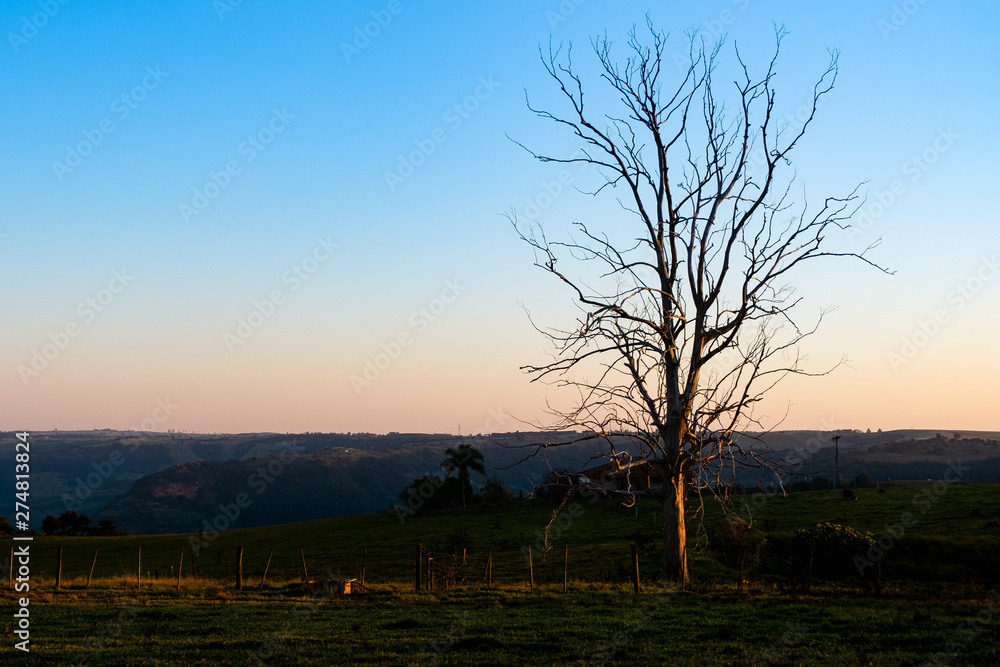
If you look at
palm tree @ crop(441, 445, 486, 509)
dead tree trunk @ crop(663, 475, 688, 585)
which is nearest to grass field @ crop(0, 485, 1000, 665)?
dead tree trunk @ crop(663, 475, 688, 585)

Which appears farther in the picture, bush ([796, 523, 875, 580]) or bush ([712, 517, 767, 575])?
bush ([712, 517, 767, 575])

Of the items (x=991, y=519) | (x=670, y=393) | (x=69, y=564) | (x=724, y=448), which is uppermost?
(x=670, y=393)

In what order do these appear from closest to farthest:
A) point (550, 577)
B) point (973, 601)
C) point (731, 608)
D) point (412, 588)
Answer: point (731, 608) < point (973, 601) < point (412, 588) < point (550, 577)

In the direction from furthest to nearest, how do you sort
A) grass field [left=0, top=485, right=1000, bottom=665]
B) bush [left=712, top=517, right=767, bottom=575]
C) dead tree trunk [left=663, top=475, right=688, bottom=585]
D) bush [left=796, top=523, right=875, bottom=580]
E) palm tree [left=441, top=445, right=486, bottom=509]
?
palm tree [left=441, top=445, right=486, bottom=509] < bush [left=712, top=517, right=767, bottom=575] < bush [left=796, top=523, right=875, bottom=580] < dead tree trunk [left=663, top=475, right=688, bottom=585] < grass field [left=0, top=485, right=1000, bottom=665]

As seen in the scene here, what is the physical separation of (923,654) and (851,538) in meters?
21.9

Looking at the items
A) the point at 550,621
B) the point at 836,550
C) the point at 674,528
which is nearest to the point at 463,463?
the point at 836,550

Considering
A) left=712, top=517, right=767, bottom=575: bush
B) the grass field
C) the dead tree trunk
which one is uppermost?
the dead tree trunk

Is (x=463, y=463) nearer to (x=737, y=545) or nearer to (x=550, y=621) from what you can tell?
(x=737, y=545)

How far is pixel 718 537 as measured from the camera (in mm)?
34312

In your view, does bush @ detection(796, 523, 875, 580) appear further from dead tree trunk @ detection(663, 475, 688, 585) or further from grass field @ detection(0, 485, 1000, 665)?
dead tree trunk @ detection(663, 475, 688, 585)

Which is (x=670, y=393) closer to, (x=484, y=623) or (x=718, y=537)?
(x=484, y=623)

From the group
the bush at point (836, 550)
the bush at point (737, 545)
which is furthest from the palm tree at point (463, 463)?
the bush at point (836, 550)

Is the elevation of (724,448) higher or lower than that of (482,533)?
higher

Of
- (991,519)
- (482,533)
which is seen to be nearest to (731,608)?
(991,519)
